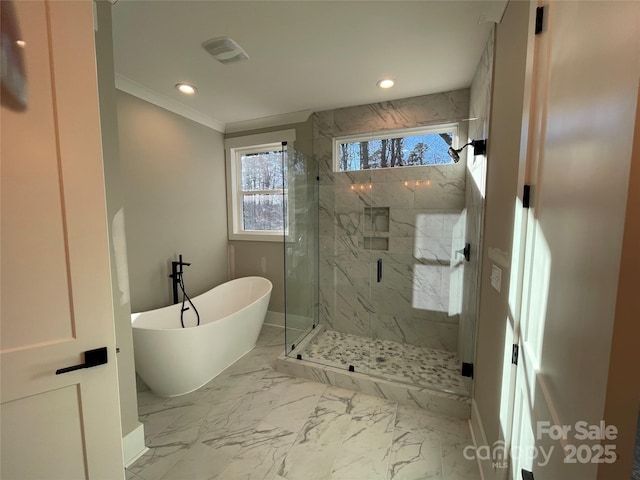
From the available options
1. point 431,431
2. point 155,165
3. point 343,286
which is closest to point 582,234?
point 431,431

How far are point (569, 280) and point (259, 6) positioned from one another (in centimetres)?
198

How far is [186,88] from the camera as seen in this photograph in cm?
242

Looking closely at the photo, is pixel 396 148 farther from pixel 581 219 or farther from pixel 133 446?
pixel 133 446

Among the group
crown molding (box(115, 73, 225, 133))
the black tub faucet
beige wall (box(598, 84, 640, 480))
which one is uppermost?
crown molding (box(115, 73, 225, 133))

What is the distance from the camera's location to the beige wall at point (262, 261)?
338cm

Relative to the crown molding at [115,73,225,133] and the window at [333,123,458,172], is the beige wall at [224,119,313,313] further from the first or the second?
the window at [333,123,458,172]

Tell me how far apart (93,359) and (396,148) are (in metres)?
2.98

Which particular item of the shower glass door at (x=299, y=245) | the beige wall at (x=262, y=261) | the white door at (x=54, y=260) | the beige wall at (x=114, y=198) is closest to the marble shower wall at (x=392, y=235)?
the shower glass door at (x=299, y=245)

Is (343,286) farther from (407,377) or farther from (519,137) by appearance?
(519,137)

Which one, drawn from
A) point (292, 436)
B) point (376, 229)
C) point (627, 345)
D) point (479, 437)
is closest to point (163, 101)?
point (376, 229)

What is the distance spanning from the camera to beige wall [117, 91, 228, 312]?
239 centimetres

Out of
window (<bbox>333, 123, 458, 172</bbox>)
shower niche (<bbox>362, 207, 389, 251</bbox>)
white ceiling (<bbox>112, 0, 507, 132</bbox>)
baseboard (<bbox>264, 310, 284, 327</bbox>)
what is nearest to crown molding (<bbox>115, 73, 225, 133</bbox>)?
white ceiling (<bbox>112, 0, 507, 132</bbox>)

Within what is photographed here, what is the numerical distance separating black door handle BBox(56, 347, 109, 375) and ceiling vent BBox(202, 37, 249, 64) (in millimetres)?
1994

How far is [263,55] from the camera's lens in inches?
75.3
